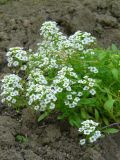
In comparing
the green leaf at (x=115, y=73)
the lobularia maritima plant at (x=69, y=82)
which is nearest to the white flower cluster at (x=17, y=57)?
the lobularia maritima plant at (x=69, y=82)

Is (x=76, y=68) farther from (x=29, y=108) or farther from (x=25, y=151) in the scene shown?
(x=25, y=151)

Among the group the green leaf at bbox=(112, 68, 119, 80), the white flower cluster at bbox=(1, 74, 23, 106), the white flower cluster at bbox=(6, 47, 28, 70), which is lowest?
the white flower cluster at bbox=(1, 74, 23, 106)

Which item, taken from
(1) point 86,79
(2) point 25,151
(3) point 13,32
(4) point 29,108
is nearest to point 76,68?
(1) point 86,79

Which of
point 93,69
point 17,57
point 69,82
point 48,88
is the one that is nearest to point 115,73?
point 93,69

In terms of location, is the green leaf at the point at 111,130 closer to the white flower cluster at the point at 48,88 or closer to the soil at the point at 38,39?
the soil at the point at 38,39

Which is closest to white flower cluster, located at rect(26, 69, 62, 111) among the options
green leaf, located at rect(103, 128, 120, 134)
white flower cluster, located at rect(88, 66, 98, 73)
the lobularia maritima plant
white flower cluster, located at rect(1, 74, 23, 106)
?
the lobularia maritima plant

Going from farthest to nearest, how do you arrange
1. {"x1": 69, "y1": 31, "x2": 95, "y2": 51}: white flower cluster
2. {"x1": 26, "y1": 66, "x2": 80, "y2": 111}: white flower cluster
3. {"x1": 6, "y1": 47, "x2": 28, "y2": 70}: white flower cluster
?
{"x1": 69, "y1": 31, "x2": 95, "y2": 51}: white flower cluster
{"x1": 6, "y1": 47, "x2": 28, "y2": 70}: white flower cluster
{"x1": 26, "y1": 66, "x2": 80, "y2": 111}: white flower cluster

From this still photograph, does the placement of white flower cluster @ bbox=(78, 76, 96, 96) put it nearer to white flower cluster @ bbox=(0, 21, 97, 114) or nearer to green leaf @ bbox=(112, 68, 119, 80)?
Result: white flower cluster @ bbox=(0, 21, 97, 114)

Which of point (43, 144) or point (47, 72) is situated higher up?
point (47, 72)

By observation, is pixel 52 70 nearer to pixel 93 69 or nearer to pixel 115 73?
pixel 93 69
